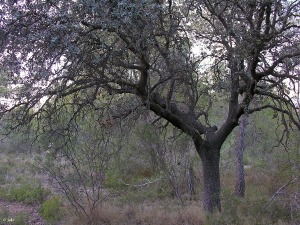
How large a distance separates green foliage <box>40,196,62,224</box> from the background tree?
13.4 ft

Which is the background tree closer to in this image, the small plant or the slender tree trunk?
the small plant

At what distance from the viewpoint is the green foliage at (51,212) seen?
11.2 meters

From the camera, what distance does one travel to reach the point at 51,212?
11578 mm

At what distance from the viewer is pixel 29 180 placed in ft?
59.1

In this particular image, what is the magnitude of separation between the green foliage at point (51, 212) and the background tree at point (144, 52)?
409cm

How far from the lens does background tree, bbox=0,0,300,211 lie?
225 inches

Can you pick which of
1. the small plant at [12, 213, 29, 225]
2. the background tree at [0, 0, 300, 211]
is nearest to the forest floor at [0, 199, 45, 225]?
the small plant at [12, 213, 29, 225]

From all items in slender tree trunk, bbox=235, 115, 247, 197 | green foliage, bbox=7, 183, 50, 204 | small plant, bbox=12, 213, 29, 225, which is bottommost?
small plant, bbox=12, 213, 29, 225

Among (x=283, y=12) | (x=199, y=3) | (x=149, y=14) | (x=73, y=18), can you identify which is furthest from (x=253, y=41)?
(x=73, y=18)

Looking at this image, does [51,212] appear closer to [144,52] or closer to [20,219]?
[20,219]

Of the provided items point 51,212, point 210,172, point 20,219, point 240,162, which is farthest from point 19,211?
point 240,162

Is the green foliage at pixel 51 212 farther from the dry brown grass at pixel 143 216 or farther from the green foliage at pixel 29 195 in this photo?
the green foliage at pixel 29 195

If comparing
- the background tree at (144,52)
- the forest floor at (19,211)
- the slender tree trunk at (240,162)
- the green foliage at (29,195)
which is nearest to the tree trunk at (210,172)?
the background tree at (144,52)

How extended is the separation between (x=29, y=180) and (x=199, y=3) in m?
13.0
